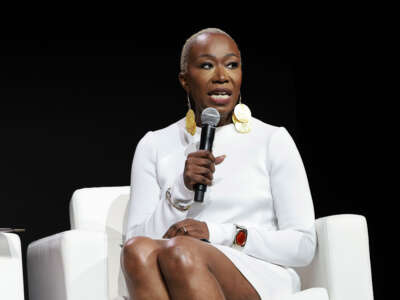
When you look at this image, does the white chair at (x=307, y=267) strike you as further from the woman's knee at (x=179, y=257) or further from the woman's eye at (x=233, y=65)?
the woman's eye at (x=233, y=65)

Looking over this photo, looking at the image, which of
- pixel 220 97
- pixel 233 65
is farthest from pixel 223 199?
pixel 233 65

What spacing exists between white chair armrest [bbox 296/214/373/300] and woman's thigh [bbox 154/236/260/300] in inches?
9.7

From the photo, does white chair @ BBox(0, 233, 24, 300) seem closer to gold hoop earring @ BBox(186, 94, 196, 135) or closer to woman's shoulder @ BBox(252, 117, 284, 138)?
gold hoop earring @ BBox(186, 94, 196, 135)

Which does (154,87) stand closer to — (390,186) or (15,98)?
(15,98)

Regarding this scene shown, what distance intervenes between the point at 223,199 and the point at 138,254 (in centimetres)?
44

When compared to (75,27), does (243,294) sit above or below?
below

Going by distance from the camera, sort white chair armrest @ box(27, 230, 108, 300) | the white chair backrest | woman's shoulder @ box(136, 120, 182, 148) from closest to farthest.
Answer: white chair armrest @ box(27, 230, 108, 300), woman's shoulder @ box(136, 120, 182, 148), the white chair backrest

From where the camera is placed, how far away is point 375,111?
2846 millimetres

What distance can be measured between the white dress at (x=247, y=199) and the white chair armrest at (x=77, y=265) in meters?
0.14

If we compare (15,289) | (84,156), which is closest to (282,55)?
(84,156)

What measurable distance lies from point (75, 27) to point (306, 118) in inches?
43.2

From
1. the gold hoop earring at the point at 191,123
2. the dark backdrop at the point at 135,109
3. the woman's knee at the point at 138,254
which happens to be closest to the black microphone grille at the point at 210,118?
the gold hoop earring at the point at 191,123

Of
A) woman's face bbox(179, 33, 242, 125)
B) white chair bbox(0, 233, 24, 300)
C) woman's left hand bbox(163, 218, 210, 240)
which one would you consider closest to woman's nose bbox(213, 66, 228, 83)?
woman's face bbox(179, 33, 242, 125)

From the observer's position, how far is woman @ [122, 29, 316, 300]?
170 cm
